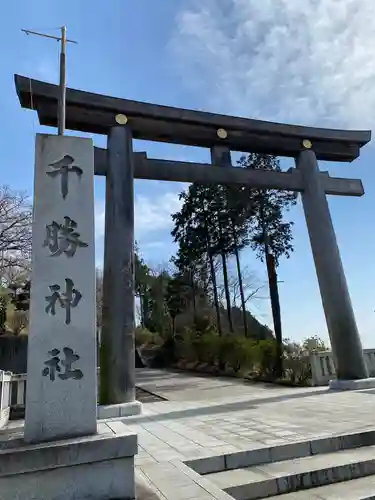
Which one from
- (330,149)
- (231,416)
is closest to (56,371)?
(231,416)

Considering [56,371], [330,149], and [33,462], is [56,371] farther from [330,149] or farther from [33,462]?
[330,149]

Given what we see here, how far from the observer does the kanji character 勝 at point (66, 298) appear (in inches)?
119

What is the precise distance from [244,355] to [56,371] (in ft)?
35.6

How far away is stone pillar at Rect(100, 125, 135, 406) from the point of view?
20.3 ft

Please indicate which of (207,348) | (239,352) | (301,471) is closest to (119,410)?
(301,471)

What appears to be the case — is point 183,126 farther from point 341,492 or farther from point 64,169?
point 341,492

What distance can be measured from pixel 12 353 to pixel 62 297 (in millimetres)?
16517

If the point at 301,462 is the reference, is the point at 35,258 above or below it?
above

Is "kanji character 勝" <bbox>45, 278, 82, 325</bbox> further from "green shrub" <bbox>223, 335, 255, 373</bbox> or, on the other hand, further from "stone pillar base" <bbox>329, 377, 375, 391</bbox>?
"green shrub" <bbox>223, 335, 255, 373</bbox>

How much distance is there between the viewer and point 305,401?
6.71 m

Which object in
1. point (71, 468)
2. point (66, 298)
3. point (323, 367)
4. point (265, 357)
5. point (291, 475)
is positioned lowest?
point (291, 475)

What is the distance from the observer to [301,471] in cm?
319

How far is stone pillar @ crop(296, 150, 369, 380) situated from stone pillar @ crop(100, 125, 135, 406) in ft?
13.7

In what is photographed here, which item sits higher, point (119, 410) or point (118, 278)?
point (118, 278)
